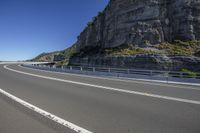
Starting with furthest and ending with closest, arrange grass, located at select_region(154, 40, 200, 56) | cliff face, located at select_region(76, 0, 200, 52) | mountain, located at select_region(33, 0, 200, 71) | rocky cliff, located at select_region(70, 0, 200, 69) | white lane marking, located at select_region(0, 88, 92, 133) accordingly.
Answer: cliff face, located at select_region(76, 0, 200, 52)
rocky cliff, located at select_region(70, 0, 200, 69)
grass, located at select_region(154, 40, 200, 56)
mountain, located at select_region(33, 0, 200, 71)
white lane marking, located at select_region(0, 88, 92, 133)

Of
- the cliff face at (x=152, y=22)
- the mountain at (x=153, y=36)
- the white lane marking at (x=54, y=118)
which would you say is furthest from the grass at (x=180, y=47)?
the white lane marking at (x=54, y=118)

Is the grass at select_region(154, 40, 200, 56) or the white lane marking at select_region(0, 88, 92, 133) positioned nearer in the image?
the white lane marking at select_region(0, 88, 92, 133)

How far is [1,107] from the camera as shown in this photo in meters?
9.11

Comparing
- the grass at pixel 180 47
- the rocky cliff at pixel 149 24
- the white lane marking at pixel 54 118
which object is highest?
the rocky cliff at pixel 149 24

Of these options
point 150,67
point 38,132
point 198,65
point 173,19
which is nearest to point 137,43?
point 173,19

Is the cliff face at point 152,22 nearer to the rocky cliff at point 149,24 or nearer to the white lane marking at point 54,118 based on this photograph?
the rocky cliff at point 149,24

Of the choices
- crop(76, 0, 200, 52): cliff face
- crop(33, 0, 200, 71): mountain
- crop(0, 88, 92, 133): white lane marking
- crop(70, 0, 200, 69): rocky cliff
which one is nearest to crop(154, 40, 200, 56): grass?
crop(33, 0, 200, 71): mountain

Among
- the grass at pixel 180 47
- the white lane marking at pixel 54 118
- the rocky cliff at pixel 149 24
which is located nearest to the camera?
the white lane marking at pixel 54 118

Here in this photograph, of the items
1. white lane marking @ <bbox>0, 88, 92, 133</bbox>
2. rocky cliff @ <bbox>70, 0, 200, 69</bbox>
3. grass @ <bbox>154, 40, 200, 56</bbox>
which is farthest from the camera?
rocky cliff @ <bbox>70, 0, 200, 69</bbox>

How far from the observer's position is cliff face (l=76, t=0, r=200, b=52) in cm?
5941

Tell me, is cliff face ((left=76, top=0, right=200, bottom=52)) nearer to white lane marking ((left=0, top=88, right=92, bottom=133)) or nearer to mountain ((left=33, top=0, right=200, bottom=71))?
mountain ((left=33, top=0, right=200, bottom=71))

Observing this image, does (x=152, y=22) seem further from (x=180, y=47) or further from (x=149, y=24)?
(x=180, y=47)

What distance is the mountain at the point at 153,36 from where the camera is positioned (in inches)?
1860

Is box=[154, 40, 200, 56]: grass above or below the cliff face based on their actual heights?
below
